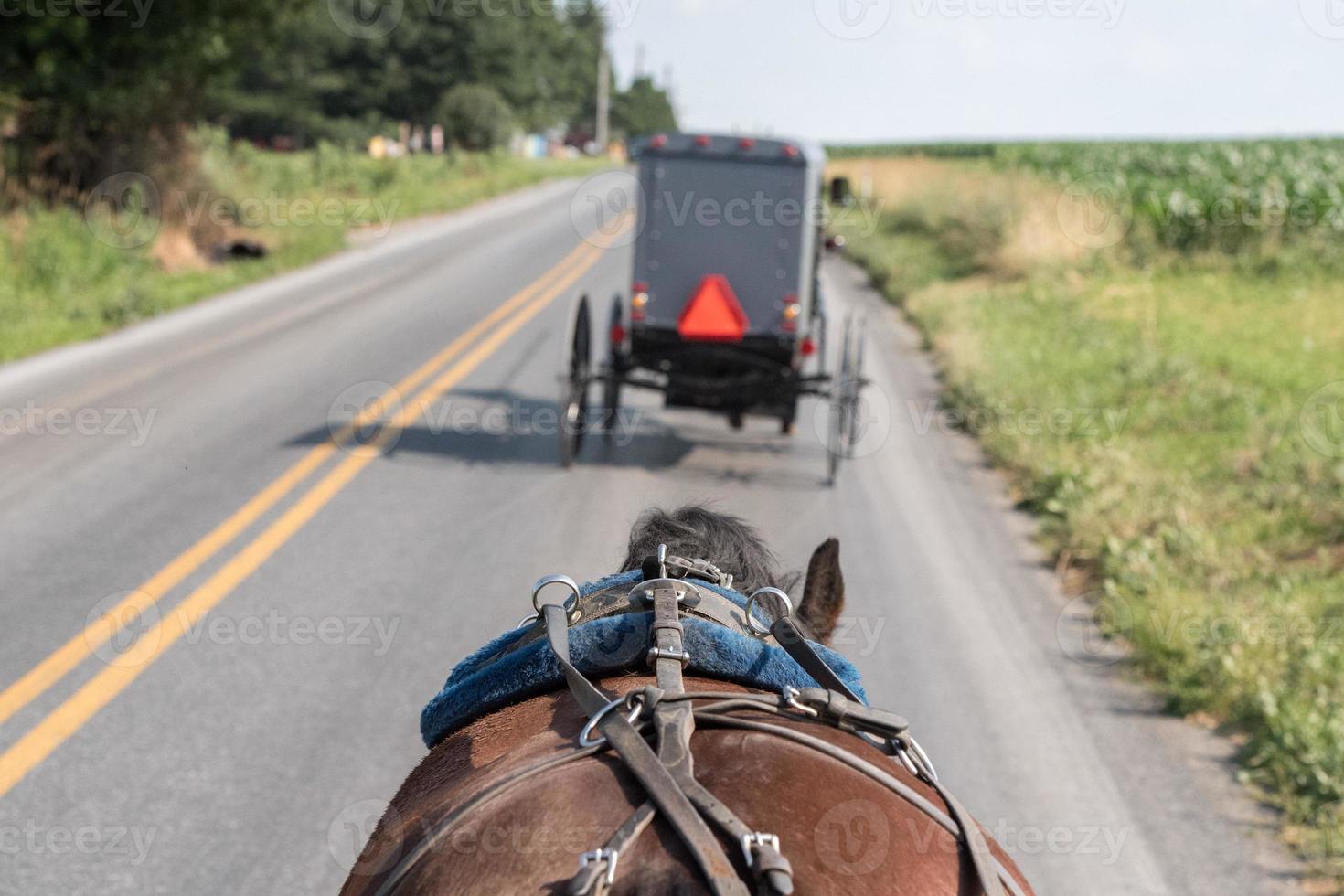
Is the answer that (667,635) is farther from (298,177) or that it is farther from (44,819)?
(298,177)

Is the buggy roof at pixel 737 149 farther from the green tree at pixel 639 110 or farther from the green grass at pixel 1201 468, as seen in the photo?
the green tree at pixel 639 110

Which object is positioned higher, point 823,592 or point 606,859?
point 606,859

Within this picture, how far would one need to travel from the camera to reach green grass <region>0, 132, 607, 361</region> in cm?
1422

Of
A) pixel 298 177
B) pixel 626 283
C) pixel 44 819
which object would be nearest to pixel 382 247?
pixel 298 177

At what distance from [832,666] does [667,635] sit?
1.28ft

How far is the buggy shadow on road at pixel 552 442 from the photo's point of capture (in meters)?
9.58

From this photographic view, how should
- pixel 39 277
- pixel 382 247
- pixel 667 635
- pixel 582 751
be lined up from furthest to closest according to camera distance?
pixel 382 247 < pixel 39 277 < pixel 667 635 < pixel 582 751

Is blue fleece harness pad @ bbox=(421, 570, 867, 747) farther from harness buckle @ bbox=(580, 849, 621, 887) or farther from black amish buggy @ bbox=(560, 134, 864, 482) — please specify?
black amish buggy @ bbox=(560, 134, 864, 482)

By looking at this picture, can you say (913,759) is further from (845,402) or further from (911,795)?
(845,402)

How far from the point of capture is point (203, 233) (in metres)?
20.2

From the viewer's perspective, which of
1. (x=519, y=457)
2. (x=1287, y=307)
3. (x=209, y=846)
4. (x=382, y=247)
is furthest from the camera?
(x=382, y=247)

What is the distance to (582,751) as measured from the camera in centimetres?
186

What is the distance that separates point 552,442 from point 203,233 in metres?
12.2

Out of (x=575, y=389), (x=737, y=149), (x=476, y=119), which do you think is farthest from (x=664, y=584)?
(x=476, y=119)
